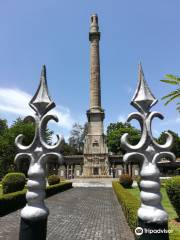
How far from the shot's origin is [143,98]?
545 centimetres

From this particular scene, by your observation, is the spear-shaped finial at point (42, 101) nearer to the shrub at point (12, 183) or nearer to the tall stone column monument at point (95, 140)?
the shrub at point (12, 183)

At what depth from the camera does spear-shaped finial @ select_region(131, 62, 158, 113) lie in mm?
5434

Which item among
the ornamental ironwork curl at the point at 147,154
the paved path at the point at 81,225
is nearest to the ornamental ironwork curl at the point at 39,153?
the ornamental ironwork curl at the point at 147,154

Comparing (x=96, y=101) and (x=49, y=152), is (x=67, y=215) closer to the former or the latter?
(x=49, y=152)

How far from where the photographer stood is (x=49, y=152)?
5301 millimetres

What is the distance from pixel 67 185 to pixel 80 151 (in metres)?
52.9

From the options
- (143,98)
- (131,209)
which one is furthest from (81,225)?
(143,98)

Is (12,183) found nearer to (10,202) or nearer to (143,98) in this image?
(10,202)

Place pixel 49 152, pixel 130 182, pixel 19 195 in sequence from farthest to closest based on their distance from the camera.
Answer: pixel 130 182, pixel 19 195, pixel 49 152

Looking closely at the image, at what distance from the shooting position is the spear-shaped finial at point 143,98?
214 inches

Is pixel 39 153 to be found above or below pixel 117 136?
below

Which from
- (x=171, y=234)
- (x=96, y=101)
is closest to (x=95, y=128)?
(x=96, y=101)

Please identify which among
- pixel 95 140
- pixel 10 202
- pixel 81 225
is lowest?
pixel 81 225

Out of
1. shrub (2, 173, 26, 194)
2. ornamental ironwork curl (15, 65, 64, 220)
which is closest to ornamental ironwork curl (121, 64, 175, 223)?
ornamental ironwork curl (15, 65, 64, 220)
